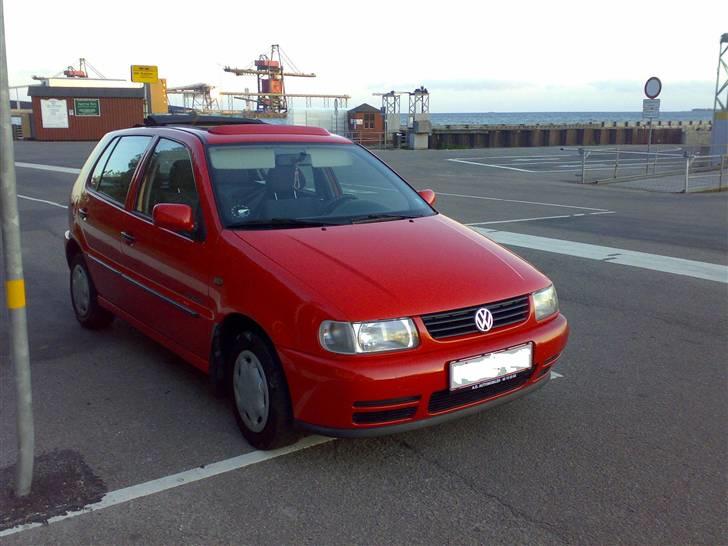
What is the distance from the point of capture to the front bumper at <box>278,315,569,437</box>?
124 inches

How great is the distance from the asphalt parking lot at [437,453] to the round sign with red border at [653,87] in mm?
17283

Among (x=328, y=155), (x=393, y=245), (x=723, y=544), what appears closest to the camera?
(x=723, y=544)

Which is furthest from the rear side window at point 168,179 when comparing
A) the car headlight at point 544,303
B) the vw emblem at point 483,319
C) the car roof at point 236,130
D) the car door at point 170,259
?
the car headlight at point 544,303

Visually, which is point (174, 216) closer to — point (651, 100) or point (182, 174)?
point (182, 174)

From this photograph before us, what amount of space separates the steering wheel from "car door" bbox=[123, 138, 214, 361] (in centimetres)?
75

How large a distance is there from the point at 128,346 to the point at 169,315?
4.10 feet

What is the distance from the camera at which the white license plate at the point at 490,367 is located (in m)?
3.30

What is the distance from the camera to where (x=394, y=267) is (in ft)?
11.8

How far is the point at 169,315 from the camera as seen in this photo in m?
4.33

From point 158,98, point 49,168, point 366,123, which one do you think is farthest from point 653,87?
point 158,98

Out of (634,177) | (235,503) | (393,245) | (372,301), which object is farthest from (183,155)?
(634,177)

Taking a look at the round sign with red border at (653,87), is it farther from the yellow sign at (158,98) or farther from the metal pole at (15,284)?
the yellow sign at (158,98)

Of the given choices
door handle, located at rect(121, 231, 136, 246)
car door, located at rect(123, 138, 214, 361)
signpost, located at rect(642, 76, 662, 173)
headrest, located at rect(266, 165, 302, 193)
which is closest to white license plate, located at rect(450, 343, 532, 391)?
car door, located at rect(123, 138, 214, 361)

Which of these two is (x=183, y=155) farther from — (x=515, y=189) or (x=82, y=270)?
(x=515, y=189)
